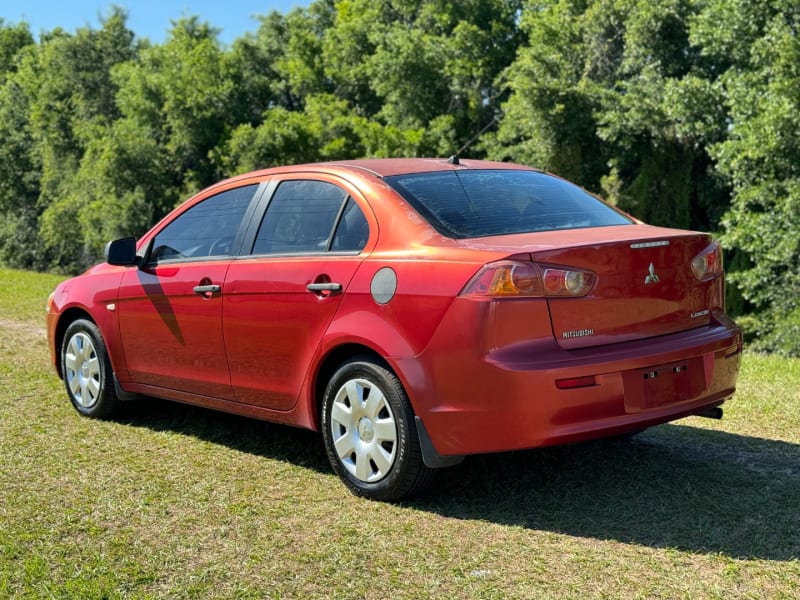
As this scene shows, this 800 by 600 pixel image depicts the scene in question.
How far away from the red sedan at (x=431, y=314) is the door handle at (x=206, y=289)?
12 millimetres

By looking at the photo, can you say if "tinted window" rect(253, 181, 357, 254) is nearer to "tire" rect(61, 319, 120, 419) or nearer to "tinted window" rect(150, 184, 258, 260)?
"tinted window" rect(150, 184, 258, 260)

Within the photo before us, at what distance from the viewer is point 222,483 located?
4930 mm

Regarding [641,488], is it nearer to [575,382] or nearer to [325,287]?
[575,382]

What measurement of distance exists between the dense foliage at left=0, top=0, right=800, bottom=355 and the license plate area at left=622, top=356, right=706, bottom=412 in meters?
16.7

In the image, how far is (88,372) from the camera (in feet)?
21.2

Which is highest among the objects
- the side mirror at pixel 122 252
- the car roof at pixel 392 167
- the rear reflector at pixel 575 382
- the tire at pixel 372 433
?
the car roof at pixel 392 167

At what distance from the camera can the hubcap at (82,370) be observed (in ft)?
21.1

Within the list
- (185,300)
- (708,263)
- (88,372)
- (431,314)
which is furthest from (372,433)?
(88,372)

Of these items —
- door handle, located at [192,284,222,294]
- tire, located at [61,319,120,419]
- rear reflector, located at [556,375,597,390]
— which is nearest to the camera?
rear reflector, located at [556,375,597,390]

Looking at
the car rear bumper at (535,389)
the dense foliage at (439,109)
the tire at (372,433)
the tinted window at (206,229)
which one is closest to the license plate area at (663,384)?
the car rear bumper at (535,389)

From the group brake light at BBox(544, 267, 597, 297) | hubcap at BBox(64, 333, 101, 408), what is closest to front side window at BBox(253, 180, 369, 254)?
brake light at BBox(544, 267, 597, 297)

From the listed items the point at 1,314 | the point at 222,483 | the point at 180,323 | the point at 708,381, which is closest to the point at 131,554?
the point at 222,483

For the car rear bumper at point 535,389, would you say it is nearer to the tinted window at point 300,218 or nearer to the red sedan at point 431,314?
the red sedan at point 431,314

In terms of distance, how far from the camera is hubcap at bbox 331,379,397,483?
4.41 m
